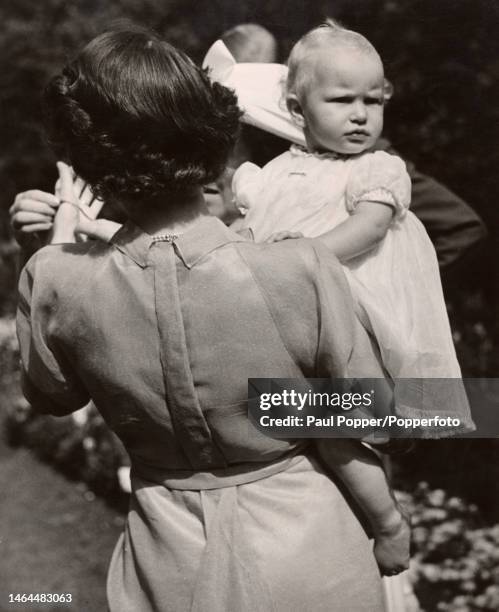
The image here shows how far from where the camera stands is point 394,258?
1621 mm

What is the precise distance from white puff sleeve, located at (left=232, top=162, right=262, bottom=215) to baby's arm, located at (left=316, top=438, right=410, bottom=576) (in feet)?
1.74

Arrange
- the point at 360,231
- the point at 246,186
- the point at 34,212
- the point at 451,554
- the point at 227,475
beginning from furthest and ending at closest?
the point at 451,554 → the point at 246,186 → the point at 34,212 → the point at 360,231 → the point at 227,475

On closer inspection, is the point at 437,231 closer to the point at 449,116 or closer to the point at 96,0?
the point at 449,116

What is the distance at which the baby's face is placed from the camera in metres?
1.60

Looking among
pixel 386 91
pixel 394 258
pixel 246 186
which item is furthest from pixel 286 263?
pixel 386 91

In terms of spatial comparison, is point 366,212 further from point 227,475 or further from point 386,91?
point 227,475

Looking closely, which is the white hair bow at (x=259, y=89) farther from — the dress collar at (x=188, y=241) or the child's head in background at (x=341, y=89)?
the dress collar at (x=188, y=241)

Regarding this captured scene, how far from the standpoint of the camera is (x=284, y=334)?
1333 mm

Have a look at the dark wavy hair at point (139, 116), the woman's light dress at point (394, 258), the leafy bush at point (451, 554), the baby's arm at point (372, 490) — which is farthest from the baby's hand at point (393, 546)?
the leafy bush at point (451, 554)

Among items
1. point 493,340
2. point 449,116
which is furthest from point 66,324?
point 493,340

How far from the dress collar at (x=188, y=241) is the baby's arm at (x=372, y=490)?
0.37m

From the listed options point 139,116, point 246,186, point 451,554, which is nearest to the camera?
point 139,116

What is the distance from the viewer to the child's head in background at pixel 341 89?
1.60 meters

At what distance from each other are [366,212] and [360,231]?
1.6 inches
